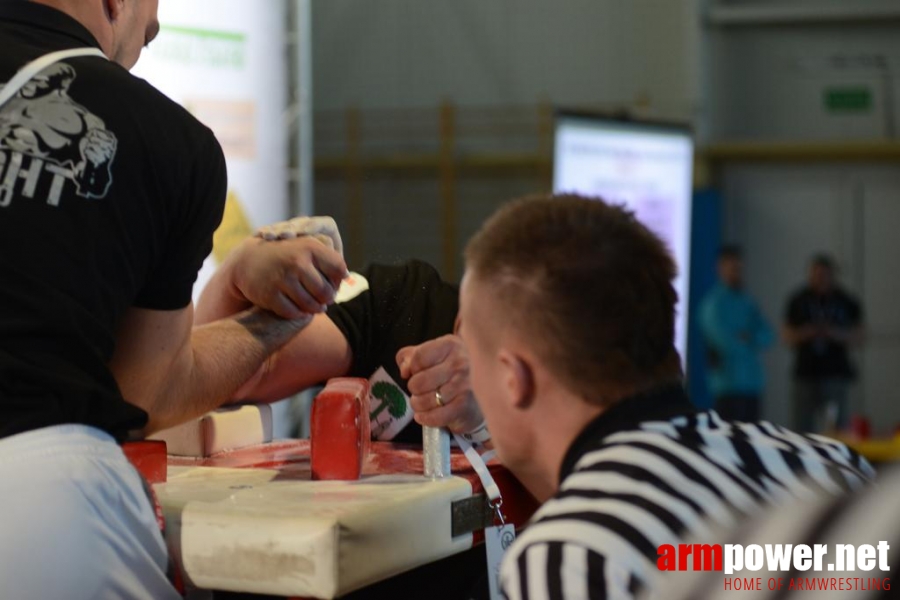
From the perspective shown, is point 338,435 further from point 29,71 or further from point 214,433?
point 29,71

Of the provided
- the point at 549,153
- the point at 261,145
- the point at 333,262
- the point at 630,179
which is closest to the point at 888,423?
the point at 549,153

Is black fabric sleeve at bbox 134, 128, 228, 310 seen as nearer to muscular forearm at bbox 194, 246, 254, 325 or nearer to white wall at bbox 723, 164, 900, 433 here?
muscular forearm at bbox 194, 246, 254, 325

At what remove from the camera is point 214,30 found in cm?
406

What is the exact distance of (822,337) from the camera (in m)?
8.09

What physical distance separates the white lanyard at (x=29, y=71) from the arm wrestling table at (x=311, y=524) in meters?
0.45

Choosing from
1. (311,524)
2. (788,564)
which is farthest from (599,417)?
(311,524)

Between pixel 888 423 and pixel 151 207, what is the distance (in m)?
8.73

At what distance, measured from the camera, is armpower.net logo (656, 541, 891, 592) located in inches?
34.7

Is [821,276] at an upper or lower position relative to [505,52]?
lower

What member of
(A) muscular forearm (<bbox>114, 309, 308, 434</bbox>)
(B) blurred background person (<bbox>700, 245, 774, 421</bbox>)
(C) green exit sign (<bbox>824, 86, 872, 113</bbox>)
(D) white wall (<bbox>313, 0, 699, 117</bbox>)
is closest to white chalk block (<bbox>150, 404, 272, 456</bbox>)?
(A) muscular forearm (<bbox>114, 309, 308, 434</bbox>)

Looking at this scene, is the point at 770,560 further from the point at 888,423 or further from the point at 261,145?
the point at 888,423

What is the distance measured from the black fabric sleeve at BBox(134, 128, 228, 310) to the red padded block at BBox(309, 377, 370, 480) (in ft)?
0.68

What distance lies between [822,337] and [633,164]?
296cm

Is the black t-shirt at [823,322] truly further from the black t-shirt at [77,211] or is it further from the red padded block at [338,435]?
the black t-shirt at [77,211]
